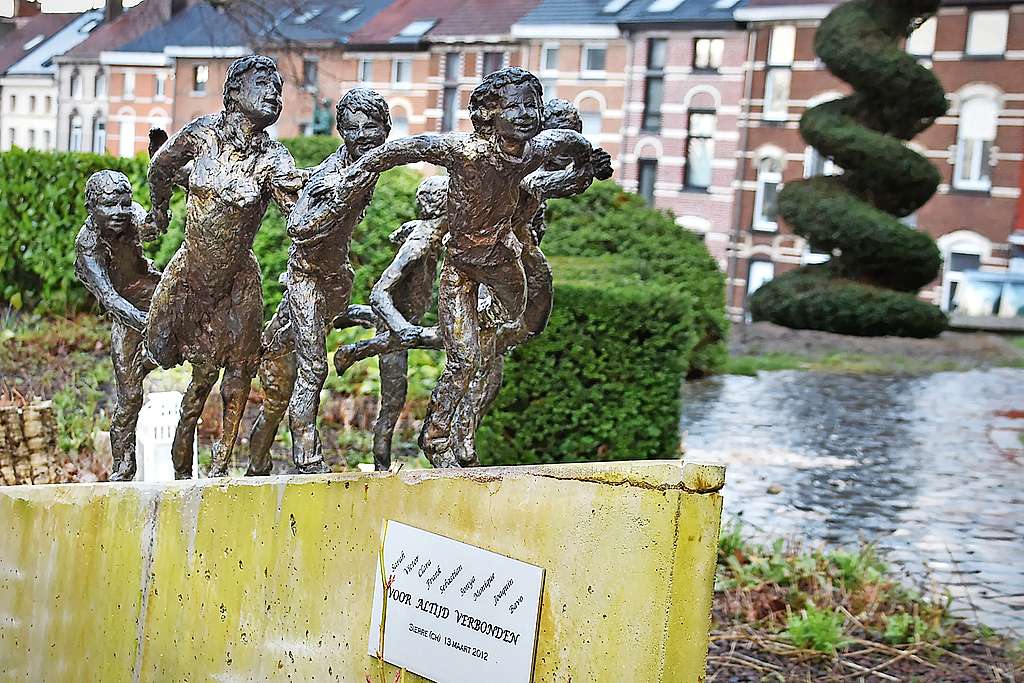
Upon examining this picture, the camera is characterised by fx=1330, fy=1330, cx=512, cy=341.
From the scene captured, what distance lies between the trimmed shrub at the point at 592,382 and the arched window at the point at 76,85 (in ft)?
15.9

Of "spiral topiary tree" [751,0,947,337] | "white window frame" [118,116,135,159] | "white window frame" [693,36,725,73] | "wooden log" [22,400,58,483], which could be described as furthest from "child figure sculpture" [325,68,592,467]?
"white window frame" [693,36,725,73]

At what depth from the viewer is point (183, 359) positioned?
4.24 metres

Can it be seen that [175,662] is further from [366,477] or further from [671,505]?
[671,505]

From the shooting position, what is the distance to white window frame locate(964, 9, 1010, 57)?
66.7 feet

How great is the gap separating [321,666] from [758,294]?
14.1 m

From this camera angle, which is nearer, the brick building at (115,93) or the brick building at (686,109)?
the brick building at (115,93)

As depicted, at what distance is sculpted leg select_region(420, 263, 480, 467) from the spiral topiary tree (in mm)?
12690

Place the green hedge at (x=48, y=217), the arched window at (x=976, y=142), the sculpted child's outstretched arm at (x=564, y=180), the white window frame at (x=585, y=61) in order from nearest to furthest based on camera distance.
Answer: the sculpted child's outstretched arm at (x=564, y=180) < the green hedge at (x=48, y=217) < the white window frame at (x=585, y=61) < the arched window at (x=976, y=142)

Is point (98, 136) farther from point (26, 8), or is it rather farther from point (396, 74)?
point (396, 74)

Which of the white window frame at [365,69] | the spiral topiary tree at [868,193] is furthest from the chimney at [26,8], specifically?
the spiral topiary tree at [868,193]

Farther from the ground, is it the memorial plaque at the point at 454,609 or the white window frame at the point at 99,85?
the white window frame at the point at 99,85

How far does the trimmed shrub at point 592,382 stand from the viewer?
23.0 feet

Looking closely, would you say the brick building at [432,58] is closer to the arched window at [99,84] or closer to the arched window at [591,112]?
the arched window at [591,112]

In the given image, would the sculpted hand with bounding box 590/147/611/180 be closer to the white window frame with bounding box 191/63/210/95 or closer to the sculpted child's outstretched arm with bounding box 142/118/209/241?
the sculpted child's outstretched arm with bounding box 142/118/209/241
